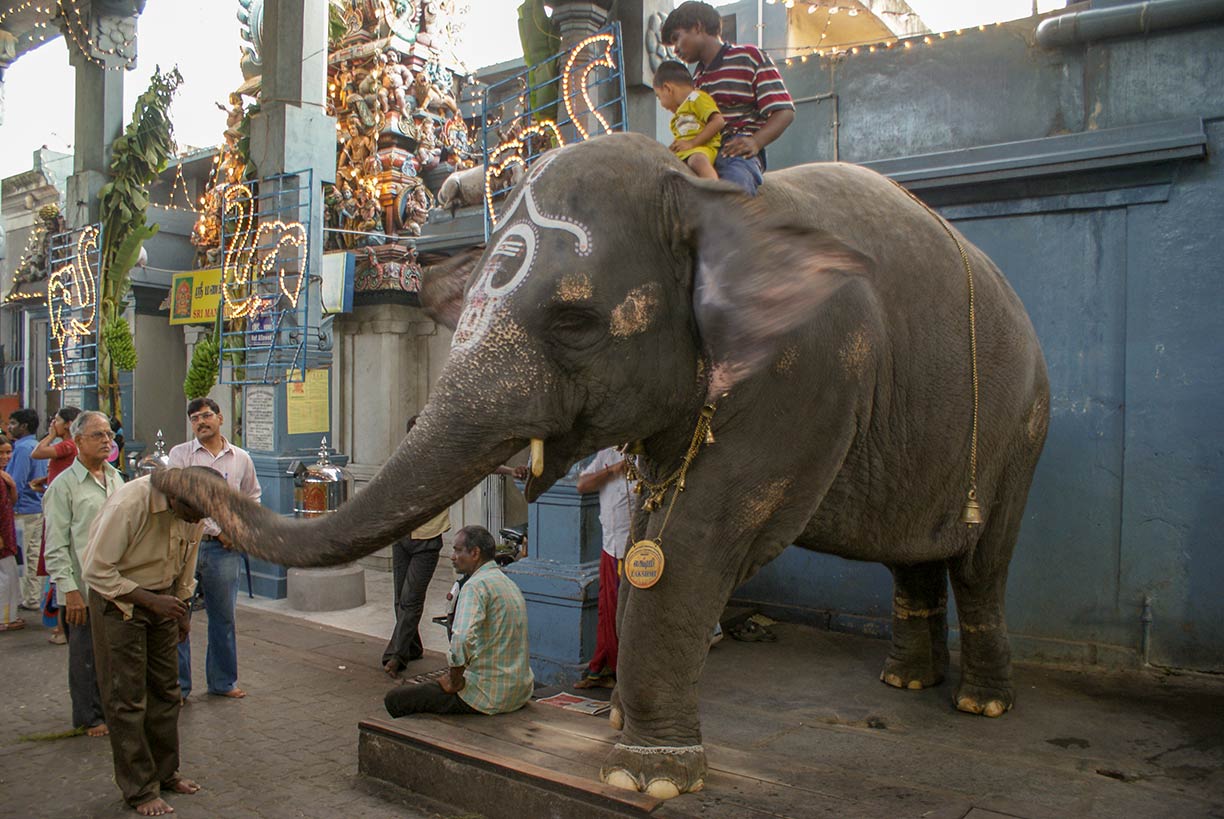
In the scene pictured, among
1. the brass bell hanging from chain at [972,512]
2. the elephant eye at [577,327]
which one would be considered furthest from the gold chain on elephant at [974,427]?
the elephant eye at [577,327]

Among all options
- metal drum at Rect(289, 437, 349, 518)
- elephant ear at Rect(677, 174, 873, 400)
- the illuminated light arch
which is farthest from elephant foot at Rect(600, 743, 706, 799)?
metal drum at Rect(289, 437, 349, 518)

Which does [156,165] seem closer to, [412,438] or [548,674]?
[548,674]

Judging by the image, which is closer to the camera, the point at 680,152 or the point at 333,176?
the point at 680,152

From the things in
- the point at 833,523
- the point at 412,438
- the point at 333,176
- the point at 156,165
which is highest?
the point at 156,165

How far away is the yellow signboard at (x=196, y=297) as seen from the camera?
11.7 meters

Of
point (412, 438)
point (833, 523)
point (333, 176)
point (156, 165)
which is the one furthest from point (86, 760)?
point (156, 165)

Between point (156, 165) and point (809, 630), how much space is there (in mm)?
10100

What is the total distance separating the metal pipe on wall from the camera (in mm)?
5457

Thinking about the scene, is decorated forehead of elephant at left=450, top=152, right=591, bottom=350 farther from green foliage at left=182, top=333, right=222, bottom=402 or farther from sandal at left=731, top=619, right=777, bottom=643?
green foliage at left=182, top=333, right=222, bottom=402

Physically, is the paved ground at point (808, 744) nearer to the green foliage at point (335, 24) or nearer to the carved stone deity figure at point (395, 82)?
the carved stone deity figure at point (395, 82)

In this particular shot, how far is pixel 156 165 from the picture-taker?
481 inches

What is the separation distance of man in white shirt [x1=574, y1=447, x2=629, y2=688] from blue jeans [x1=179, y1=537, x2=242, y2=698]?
7.03 feet

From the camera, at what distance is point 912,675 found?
16.9 feet

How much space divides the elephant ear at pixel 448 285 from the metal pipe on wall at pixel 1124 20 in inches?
160
